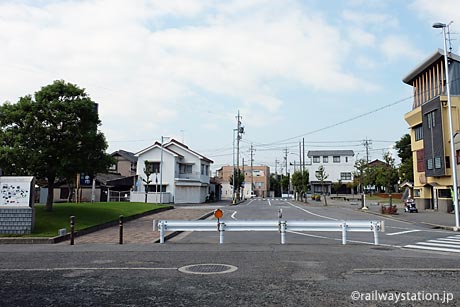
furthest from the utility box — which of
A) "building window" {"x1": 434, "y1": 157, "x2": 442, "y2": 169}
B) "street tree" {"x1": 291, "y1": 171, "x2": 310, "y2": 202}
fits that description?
"street tree" {"x1": 291, "y1": 171, "x2": 310, "y2": 202}

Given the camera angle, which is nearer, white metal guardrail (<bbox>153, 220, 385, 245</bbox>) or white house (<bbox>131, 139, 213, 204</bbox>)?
white metal guardrail (<bbox>153, 220, 385, 245</bbox>)

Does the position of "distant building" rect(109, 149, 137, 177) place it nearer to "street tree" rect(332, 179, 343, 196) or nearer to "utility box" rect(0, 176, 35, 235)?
"utility box" rect(0, 176, 35, 235)

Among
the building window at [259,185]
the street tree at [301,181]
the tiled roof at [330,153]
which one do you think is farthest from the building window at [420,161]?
the building window at [259,185]

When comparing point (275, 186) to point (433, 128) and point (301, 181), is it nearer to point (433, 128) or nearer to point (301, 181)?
point (301, 181)

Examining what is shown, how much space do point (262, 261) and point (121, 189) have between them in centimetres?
4606

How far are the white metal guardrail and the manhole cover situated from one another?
13.9 feet

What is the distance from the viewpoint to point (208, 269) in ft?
28.0

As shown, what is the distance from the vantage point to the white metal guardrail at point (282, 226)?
13172 mm

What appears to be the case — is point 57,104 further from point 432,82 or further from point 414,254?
point 432,82

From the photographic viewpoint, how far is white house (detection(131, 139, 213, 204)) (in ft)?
169

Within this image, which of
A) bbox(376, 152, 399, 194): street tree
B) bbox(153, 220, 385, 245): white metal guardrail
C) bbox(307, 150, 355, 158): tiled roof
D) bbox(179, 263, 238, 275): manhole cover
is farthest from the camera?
bbox(307, 150, 355, 158): tiled roof

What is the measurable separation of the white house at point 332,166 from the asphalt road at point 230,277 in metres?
81.4

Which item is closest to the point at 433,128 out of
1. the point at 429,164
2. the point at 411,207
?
the point at 429,164

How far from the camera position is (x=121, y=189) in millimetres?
53031
